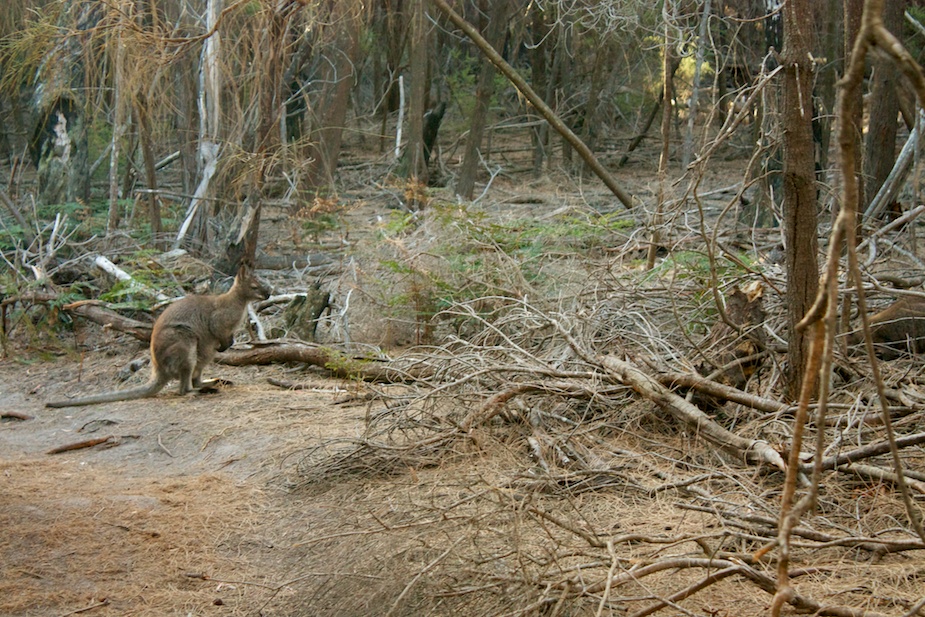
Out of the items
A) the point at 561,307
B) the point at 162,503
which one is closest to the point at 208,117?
the point at 561,307

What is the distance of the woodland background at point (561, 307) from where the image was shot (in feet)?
12.3

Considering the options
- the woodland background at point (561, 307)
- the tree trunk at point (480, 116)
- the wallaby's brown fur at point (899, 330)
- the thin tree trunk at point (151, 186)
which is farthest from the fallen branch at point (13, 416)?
the tree trunk at point (480, 116)

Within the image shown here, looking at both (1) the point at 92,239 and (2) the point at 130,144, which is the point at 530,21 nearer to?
(2) the point at 130,144

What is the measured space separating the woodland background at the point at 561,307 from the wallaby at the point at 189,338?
20.8 inches

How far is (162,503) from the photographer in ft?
18.4

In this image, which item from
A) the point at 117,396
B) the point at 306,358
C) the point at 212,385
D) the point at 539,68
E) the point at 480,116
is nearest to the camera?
the point at 117,396

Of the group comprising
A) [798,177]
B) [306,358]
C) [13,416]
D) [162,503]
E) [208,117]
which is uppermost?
[208,117]

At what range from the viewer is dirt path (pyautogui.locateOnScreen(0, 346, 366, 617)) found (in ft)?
14.7

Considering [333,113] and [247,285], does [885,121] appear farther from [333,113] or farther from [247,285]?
[333,113]

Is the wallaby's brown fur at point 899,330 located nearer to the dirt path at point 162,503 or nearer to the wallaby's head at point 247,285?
the dirt path at point 162,503

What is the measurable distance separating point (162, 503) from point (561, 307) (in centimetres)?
336

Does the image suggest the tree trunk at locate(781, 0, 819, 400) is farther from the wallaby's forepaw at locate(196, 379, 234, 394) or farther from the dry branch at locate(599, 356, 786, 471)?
the wallaby's forepaw at locate(196, 379, 234, 394)

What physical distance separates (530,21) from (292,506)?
48.1 feet

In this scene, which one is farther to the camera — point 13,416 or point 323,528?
point 13,416
